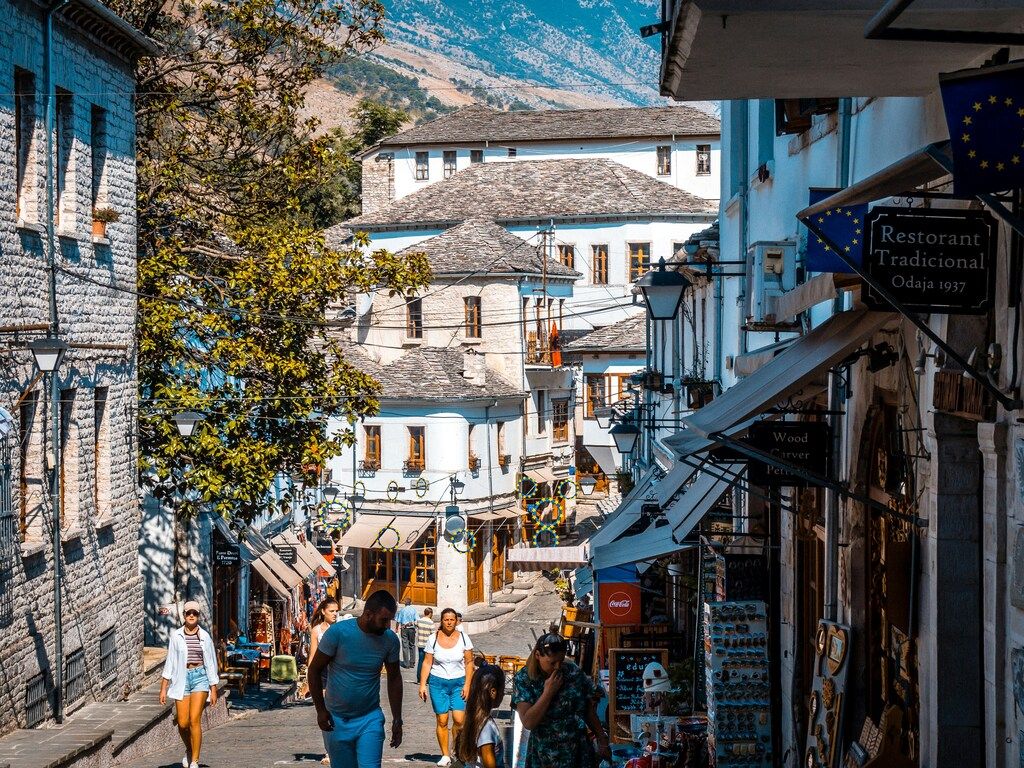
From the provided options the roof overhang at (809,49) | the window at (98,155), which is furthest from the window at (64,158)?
the roof overhang at (809,49)

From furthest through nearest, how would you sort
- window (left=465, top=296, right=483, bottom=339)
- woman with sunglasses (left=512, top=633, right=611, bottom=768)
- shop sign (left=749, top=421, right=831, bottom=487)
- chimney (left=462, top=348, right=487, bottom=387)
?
window (left=465, top=296, right=483, bottom=339), chimney (left=462, top=348, right=487, bottom=387), shop sign (left=749, top=421, right=831, bottom=487), woman with sunglasses (left=512, top=633, right=611, bottom=768)

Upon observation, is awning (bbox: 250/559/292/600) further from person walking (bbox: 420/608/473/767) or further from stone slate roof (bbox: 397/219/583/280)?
stone slate roof (bbox: 397/219/583/280)

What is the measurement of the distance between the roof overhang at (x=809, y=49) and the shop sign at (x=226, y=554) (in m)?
20.6

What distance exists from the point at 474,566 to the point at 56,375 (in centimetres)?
3061

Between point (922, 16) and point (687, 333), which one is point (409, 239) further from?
point (922, 16)

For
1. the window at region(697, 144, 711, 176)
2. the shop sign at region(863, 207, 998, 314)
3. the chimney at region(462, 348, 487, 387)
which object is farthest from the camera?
the window at region(697, 144, 711, 176)

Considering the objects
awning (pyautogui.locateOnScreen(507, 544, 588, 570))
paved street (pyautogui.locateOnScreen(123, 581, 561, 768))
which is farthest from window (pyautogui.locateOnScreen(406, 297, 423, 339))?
awning (pyautogui.locateOnScreen(507, 544, 588, 570))

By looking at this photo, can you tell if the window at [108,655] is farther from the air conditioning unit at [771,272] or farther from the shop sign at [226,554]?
the air conditioning unit at [771,272]

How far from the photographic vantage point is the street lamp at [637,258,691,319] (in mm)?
17750

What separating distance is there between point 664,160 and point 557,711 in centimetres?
5843

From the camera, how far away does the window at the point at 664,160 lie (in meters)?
65.7

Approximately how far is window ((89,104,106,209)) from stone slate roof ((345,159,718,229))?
139ft

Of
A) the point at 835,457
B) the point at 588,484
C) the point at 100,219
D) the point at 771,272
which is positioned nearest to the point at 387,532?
the point at 588,484

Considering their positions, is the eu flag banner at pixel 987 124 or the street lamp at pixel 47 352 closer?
the eu flag banner at pixel 987 124
